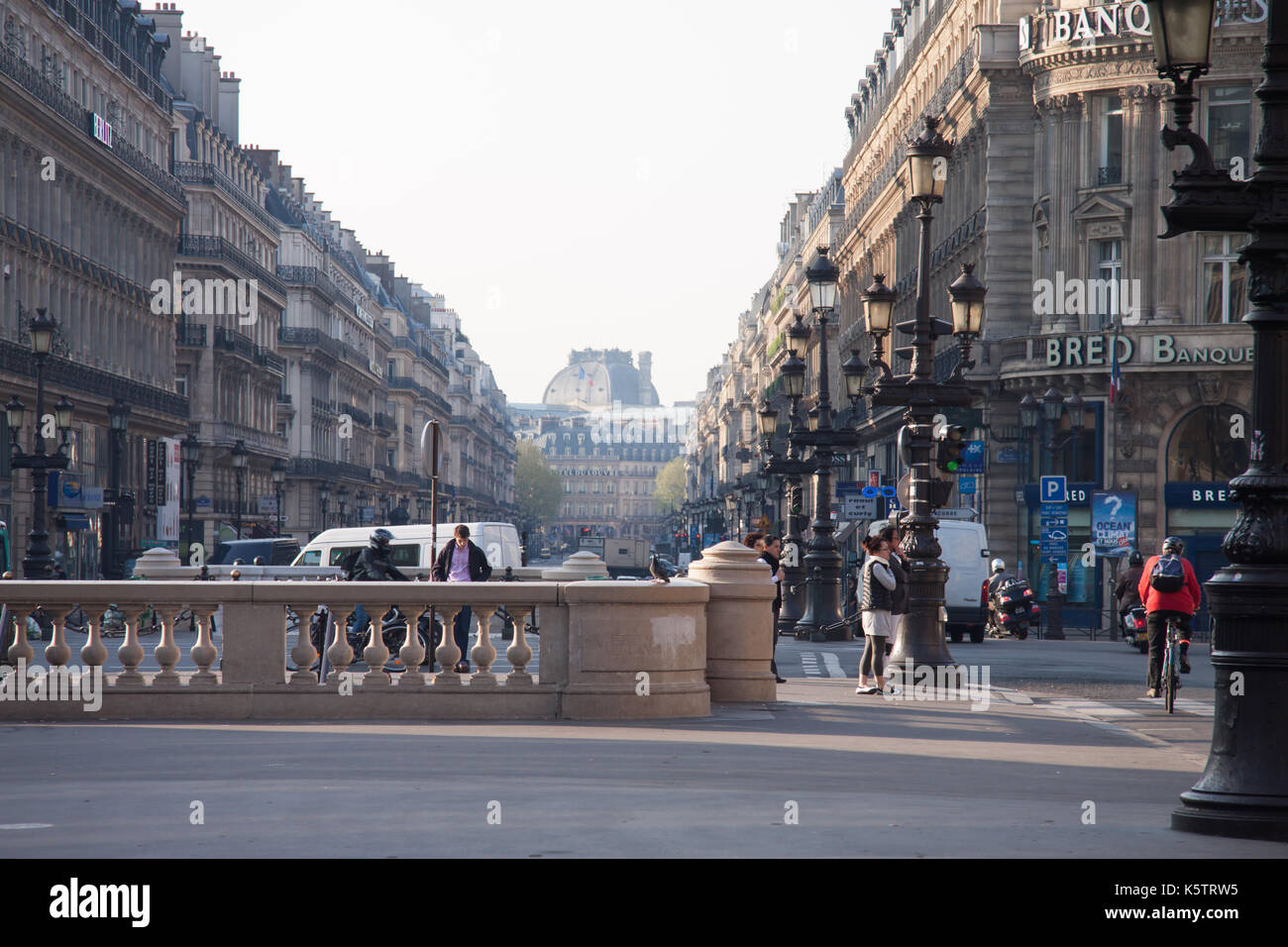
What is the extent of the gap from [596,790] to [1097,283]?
113 ft

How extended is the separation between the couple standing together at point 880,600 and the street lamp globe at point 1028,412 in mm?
21301

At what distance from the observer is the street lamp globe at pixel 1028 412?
40.1m

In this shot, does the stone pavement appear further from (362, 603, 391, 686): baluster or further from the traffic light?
the traffic light

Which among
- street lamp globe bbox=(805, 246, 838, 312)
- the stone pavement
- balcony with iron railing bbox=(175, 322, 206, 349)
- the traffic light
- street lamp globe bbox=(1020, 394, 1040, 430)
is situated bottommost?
the stone pavement

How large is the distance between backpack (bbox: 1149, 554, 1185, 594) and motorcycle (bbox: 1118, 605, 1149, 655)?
2817mm

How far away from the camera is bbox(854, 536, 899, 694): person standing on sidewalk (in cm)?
1911

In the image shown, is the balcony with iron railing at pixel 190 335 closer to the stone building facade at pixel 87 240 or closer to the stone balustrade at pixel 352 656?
the stone building facade at pixel 87 240

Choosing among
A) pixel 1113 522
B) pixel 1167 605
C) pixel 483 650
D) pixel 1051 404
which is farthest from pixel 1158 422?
pixel 483 650

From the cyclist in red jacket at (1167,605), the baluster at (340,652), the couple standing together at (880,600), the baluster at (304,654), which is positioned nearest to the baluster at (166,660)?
the baluster at (304,654)

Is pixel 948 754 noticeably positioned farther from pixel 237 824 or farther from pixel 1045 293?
pixel 1045 293

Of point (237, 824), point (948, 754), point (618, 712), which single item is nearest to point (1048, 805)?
point (948, 754)

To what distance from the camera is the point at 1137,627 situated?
2728cm

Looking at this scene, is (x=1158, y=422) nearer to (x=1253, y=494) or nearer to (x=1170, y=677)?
(x=1170, y=677)

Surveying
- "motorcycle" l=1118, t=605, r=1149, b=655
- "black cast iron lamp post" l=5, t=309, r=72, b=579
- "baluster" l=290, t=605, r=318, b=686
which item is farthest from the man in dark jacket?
"black cast iron lamp post" l=5, t=309, r=72, b=579
